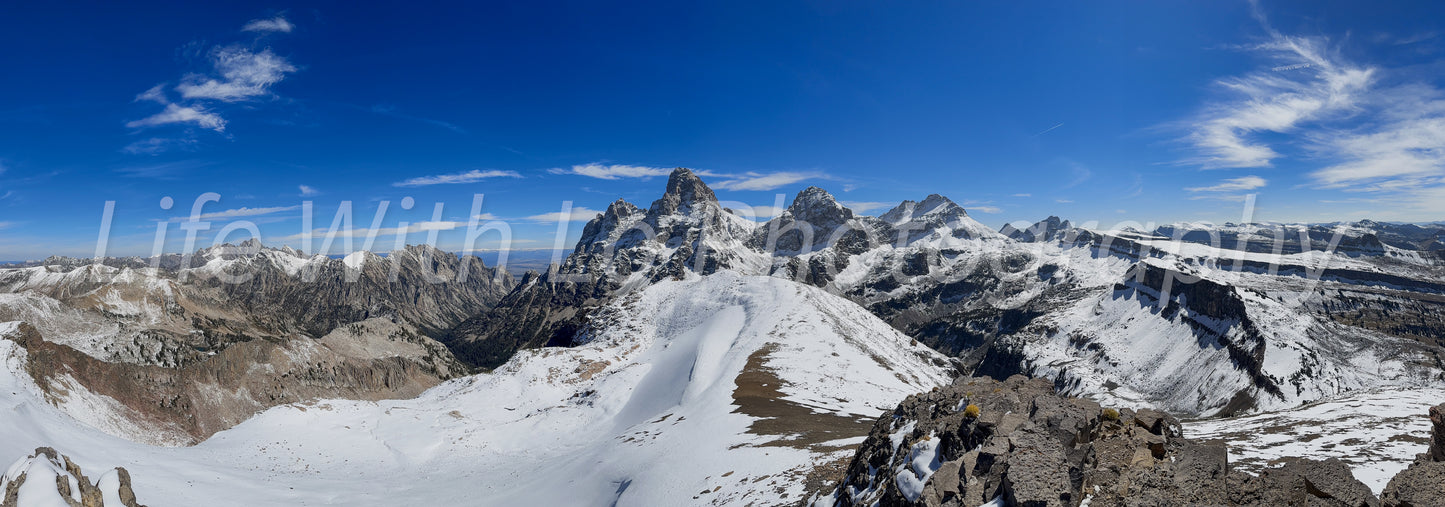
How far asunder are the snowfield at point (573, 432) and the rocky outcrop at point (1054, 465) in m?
9.11

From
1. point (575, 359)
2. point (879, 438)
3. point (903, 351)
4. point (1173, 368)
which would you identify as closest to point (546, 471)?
point (879, 438)

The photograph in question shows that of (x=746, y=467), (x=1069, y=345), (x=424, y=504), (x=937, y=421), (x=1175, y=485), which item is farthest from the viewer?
(x=1069, y=345)

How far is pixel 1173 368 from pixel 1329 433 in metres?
104

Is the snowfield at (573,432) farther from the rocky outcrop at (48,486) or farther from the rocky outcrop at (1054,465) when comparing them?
the rocky outcrop at (48,486)

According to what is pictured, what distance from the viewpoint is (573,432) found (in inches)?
2645

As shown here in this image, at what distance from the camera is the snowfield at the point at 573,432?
39156 mm

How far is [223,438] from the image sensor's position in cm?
6806

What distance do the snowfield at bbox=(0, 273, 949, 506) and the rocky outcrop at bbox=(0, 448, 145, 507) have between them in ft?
37.1

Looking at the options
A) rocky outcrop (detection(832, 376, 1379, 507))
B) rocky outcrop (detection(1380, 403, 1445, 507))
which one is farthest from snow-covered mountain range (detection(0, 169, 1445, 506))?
rocky outcrop (detection(1380, 403, 1445, 507))

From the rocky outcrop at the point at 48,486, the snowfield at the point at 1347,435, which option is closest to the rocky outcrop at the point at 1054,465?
the snowfield at the point at 1347,435

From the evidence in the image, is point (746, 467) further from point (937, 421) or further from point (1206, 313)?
point (1206, 313)

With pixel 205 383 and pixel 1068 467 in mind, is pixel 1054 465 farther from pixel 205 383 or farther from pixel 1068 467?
pixel 205 383

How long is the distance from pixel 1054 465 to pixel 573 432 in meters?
63.5

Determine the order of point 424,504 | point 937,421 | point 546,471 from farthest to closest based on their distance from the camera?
point 546,471 < point 424,504 < point 937,421
